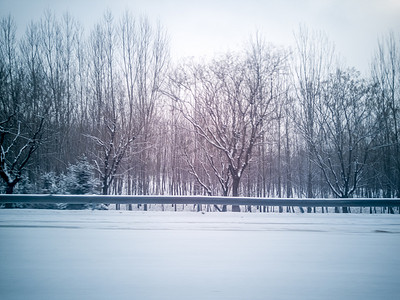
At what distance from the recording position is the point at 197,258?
409 centimetres

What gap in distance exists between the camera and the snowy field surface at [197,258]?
301cm

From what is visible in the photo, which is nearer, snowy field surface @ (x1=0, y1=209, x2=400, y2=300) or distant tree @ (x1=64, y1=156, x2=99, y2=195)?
snowy field surface @ (x1=0, y1=209, x2=400, y2=300)

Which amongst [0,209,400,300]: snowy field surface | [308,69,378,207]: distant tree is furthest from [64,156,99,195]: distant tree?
[308,69,378,207]: distant tree

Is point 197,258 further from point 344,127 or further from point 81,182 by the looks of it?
point 344,127

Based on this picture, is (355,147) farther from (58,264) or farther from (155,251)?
(58,264)

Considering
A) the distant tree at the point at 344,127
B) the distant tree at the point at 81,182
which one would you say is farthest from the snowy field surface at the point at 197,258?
the distant tree at the point at 344,127

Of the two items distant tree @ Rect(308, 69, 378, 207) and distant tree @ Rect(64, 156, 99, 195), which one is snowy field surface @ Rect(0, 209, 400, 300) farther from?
distant tree @ Rect(308, 69, 378, 207)

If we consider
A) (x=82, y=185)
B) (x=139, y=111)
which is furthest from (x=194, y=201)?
(x=139, y=111)

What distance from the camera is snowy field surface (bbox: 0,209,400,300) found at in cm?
301

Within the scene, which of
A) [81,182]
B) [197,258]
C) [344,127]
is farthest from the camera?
[344,127]

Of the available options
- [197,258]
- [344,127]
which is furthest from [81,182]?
[344,127]

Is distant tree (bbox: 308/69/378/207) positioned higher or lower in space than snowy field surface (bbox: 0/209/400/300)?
higher

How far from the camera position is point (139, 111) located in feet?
68.2

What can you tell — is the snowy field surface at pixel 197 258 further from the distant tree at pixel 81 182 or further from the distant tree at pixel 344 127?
the distant tree at pixel 344 127
